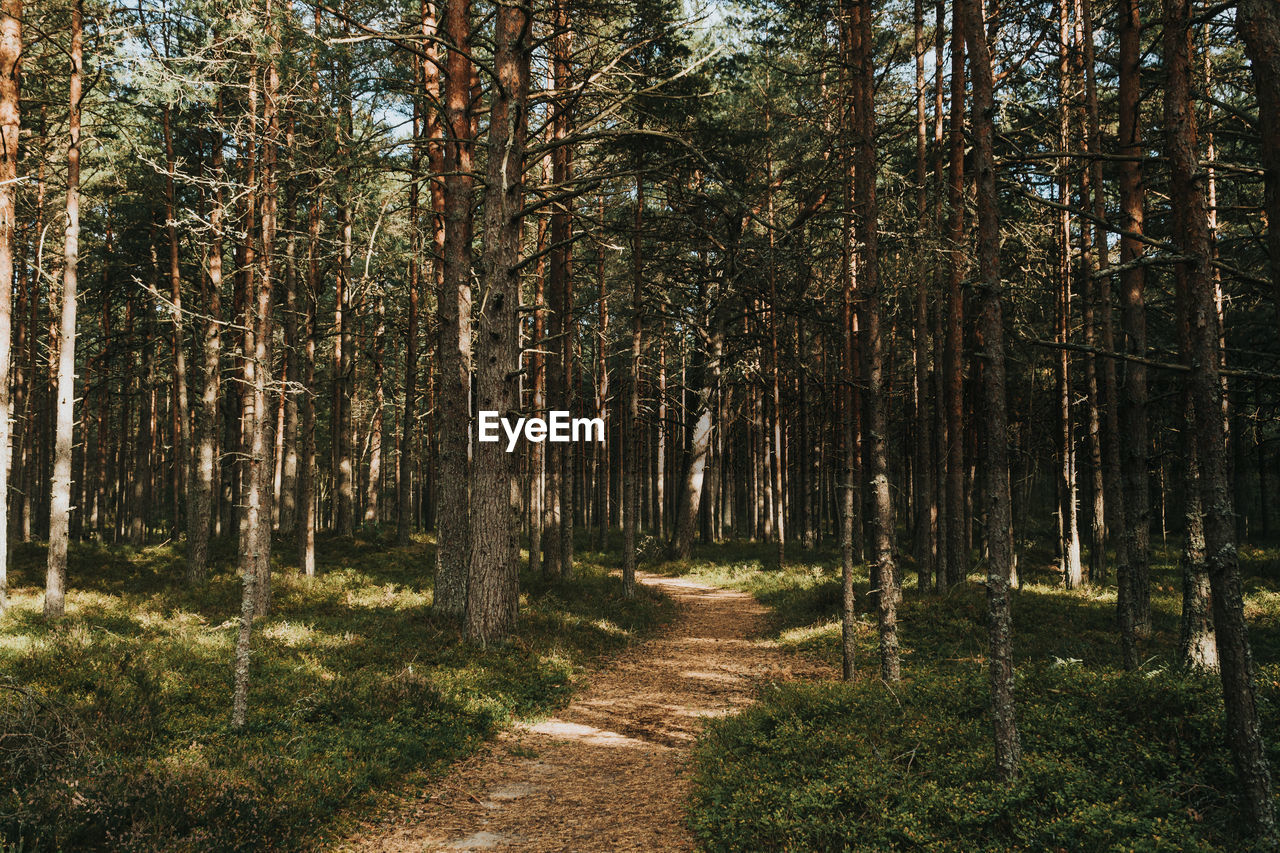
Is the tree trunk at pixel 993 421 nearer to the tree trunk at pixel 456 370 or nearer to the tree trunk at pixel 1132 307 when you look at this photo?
the tree trunk at pixel 1132 307

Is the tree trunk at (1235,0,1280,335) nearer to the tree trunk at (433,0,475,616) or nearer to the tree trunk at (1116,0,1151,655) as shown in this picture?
the tree trunk at (1116,0,1151,655)

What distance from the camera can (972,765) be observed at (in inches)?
243

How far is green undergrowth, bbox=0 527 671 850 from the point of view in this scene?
5.20m

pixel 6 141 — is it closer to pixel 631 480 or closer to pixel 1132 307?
pixel 631 480

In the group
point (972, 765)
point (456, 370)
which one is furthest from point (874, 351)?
point (456, 370)

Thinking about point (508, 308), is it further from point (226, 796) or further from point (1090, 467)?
point (1090, 467)

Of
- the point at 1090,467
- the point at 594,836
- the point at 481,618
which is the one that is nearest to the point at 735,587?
the point at 1090,467

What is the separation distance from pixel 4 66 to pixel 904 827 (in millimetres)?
17794

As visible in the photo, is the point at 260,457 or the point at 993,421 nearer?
the point at 993,421

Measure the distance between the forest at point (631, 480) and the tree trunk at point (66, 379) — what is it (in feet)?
0.35

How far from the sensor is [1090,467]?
17.5 meters

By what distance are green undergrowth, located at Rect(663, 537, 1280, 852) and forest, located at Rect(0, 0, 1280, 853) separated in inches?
1.7

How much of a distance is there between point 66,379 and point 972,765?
1587cm

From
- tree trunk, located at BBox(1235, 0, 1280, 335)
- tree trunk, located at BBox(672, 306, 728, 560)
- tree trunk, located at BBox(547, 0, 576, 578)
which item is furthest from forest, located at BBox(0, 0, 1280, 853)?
tree trunk, located at BBox(672, 306, 728, 560)
